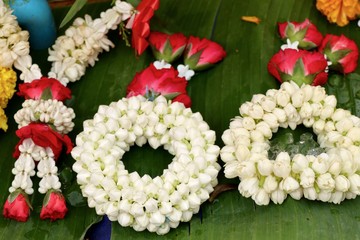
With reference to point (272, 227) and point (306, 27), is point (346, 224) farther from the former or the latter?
point (306, 27)

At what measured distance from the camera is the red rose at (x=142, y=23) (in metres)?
1.03

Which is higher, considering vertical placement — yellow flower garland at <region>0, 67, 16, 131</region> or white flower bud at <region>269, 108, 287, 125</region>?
white flower bud at <region>269, 108, 287, 125</region>

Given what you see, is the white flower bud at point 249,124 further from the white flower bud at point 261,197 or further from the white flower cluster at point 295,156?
the white flower bud at point 261,197

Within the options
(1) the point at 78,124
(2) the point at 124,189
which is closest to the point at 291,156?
(2) the point at 124,189

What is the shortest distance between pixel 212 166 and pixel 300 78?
0.70 feet

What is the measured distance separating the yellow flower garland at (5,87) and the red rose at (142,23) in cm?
19

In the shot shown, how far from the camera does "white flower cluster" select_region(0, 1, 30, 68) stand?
3.27ft

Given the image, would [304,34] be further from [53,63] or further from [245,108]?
[53,63]

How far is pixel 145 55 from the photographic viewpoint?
1128 mm

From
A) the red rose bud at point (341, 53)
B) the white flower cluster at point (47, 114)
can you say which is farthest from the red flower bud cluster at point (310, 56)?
the white flower cluster at point (47, 114)

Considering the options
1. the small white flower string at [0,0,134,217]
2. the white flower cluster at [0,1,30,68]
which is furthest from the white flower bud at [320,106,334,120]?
the white flower cluster at [0,1,30,68]

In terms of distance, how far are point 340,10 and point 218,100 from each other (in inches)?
10.4

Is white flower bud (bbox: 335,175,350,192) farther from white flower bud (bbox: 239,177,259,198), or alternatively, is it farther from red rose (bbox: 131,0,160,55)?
red rose (bbox: 131,0,160,55)

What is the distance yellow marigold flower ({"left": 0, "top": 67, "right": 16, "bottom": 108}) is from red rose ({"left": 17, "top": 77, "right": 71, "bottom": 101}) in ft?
0.05
